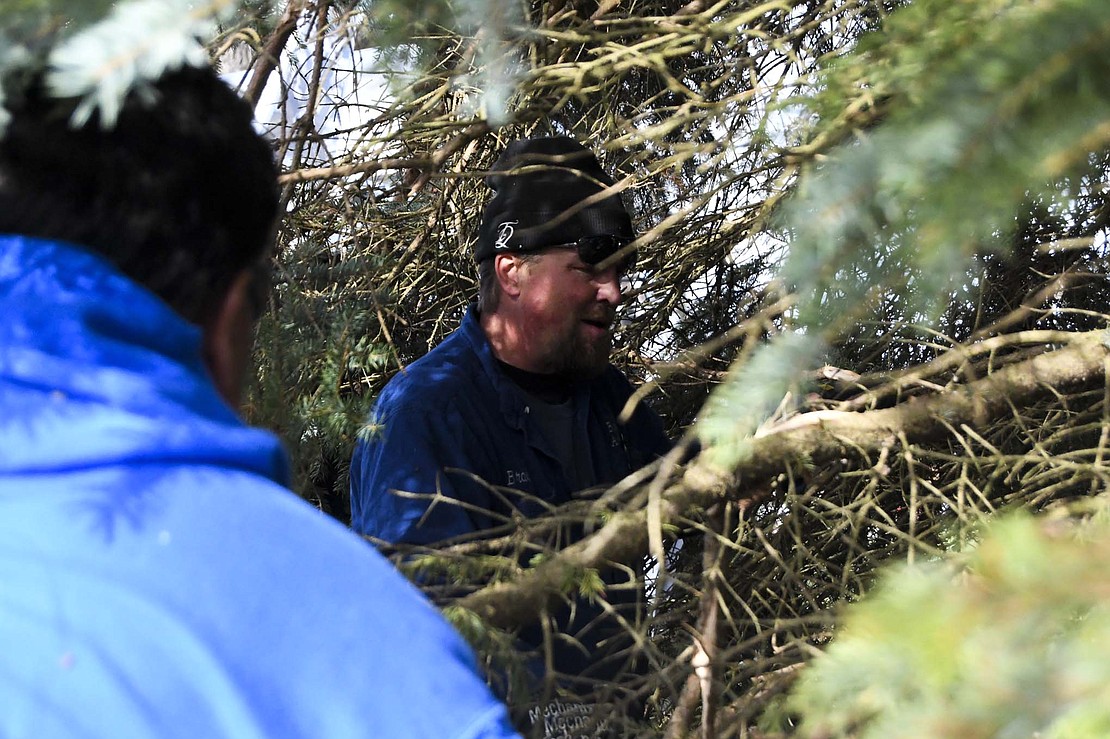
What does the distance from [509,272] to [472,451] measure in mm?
637

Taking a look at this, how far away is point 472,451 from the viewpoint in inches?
95.8

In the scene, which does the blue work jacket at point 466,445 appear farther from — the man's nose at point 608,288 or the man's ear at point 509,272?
the man's nose at point 608,288

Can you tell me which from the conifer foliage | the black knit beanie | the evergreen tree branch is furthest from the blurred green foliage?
the black knit beanie

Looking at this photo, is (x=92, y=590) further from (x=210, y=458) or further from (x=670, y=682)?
(x=670, y=682)

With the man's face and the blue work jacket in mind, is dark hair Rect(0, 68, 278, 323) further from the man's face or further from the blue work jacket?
the man's face

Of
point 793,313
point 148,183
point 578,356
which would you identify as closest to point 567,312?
point 578,356

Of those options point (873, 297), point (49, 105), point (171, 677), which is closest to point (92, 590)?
point (171, 677)

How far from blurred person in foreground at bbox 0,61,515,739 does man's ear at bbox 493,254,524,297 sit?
6.62 ft

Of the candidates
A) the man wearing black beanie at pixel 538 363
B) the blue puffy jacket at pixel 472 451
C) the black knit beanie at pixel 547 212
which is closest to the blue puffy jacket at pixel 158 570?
the blue puffy jacket at pixel 472 451

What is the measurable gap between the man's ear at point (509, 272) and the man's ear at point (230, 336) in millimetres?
1951

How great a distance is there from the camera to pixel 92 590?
28.2 inches

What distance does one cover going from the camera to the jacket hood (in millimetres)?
748

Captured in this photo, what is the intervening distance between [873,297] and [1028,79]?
29 centimetres

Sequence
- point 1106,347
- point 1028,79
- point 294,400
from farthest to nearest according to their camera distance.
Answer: point 294,400, point 1106,347, point 1028,79
